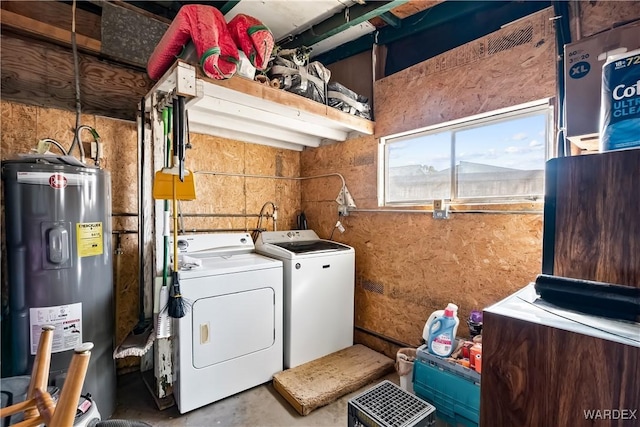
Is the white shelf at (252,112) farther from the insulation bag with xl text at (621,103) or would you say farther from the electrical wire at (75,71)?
the insulation bag with xl text at (621,103)

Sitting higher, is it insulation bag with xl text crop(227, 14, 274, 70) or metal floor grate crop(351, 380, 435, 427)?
insulation bag with xl text crop(227, 14, 274, 70)

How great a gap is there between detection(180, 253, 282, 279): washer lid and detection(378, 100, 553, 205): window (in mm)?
1212

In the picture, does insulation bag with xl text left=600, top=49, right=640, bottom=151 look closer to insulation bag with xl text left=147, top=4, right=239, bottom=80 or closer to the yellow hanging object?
insulation bag with xl text left=147, top=4, right=239, bottom=80

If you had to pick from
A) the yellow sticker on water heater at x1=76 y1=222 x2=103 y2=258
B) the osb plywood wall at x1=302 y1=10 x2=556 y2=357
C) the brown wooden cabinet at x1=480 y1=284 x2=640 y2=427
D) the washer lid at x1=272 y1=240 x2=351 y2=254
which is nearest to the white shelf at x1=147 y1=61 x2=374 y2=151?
the osb plywood wall at x1=302 y1=10 x2=556 y2=357

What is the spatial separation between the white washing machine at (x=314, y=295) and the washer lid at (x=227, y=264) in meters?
0.17

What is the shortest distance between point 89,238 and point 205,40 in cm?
131

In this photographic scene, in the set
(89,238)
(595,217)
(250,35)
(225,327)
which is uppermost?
(250,35)

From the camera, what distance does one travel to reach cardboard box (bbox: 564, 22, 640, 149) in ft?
3.82

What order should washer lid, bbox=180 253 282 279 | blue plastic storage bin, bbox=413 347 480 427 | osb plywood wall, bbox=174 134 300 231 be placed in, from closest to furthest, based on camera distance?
blue plastic storage bin, bbox=413 347 480 427 → washer lid, bbox=180 253 282 279 → osb plywood wall, bbox=174 134 300 231

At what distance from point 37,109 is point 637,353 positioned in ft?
10.1

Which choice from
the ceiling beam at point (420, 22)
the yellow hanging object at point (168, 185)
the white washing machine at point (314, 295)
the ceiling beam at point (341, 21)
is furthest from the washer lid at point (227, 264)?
the ceiling beam at point (420, 22)

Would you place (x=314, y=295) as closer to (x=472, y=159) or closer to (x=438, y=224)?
(x=438, y=224)

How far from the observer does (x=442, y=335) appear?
1826 millimetres

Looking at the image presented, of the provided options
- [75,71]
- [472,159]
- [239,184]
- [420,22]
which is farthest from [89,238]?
[420,22]
